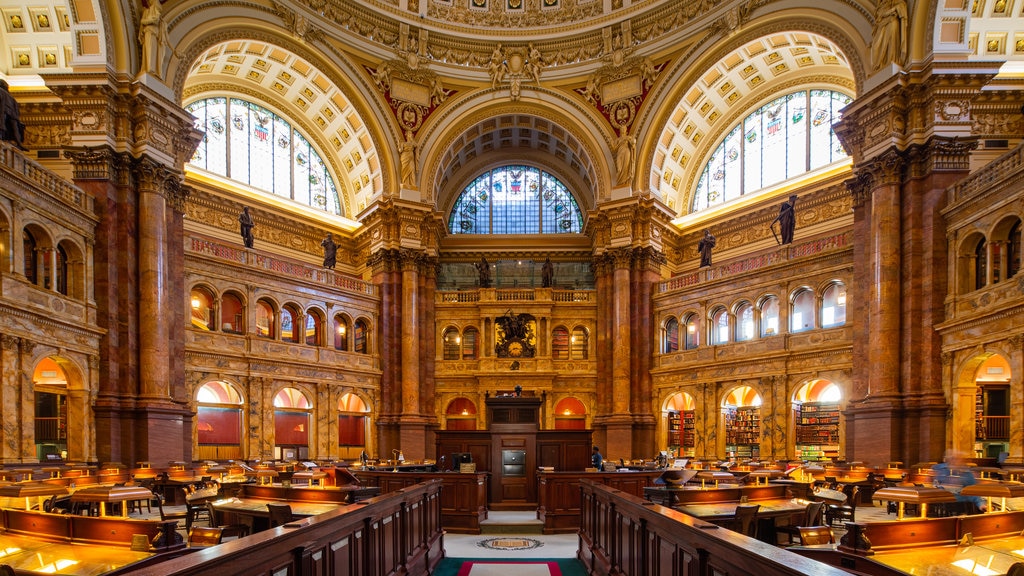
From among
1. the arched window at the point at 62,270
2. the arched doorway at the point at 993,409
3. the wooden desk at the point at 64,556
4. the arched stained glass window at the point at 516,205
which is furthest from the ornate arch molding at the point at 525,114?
the wooden desk at the point at 64,556

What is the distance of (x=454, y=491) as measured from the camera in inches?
604

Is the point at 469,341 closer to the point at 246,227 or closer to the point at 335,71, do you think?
the point at 246,227

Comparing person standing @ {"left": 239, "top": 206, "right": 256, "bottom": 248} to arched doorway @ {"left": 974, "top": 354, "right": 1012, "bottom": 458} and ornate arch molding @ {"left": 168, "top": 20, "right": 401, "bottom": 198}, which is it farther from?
arched doorway @ {"left": 974, "top": 354, "right": 1012, "bottom": 458}

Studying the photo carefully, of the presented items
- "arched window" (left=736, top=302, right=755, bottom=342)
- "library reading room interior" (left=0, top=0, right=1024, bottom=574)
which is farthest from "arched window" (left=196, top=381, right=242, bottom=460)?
"arched window" (left=736, top=302, right=755, bottom=342)

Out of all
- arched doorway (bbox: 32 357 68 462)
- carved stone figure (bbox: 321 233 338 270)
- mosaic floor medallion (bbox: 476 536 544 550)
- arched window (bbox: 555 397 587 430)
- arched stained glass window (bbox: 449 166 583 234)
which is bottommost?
arched window (bbox: 555 397 587 430)

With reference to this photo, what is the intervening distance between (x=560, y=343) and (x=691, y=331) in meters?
6.51

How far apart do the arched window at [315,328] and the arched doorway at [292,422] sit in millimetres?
2178

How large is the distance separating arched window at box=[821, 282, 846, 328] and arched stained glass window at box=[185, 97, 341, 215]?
22322mm

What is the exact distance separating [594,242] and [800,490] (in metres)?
21.1

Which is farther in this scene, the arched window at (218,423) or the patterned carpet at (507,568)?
the arched window at (218,423)

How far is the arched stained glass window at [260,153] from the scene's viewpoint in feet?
92.6

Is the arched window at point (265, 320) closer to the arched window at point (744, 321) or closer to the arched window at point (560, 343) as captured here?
the arched window at point (560, 343)

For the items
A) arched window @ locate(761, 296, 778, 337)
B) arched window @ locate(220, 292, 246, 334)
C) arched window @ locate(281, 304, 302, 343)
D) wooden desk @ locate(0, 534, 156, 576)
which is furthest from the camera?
arched window @ locate(281, 304, 302, 343)

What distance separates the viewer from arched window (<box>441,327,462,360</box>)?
107 ft
